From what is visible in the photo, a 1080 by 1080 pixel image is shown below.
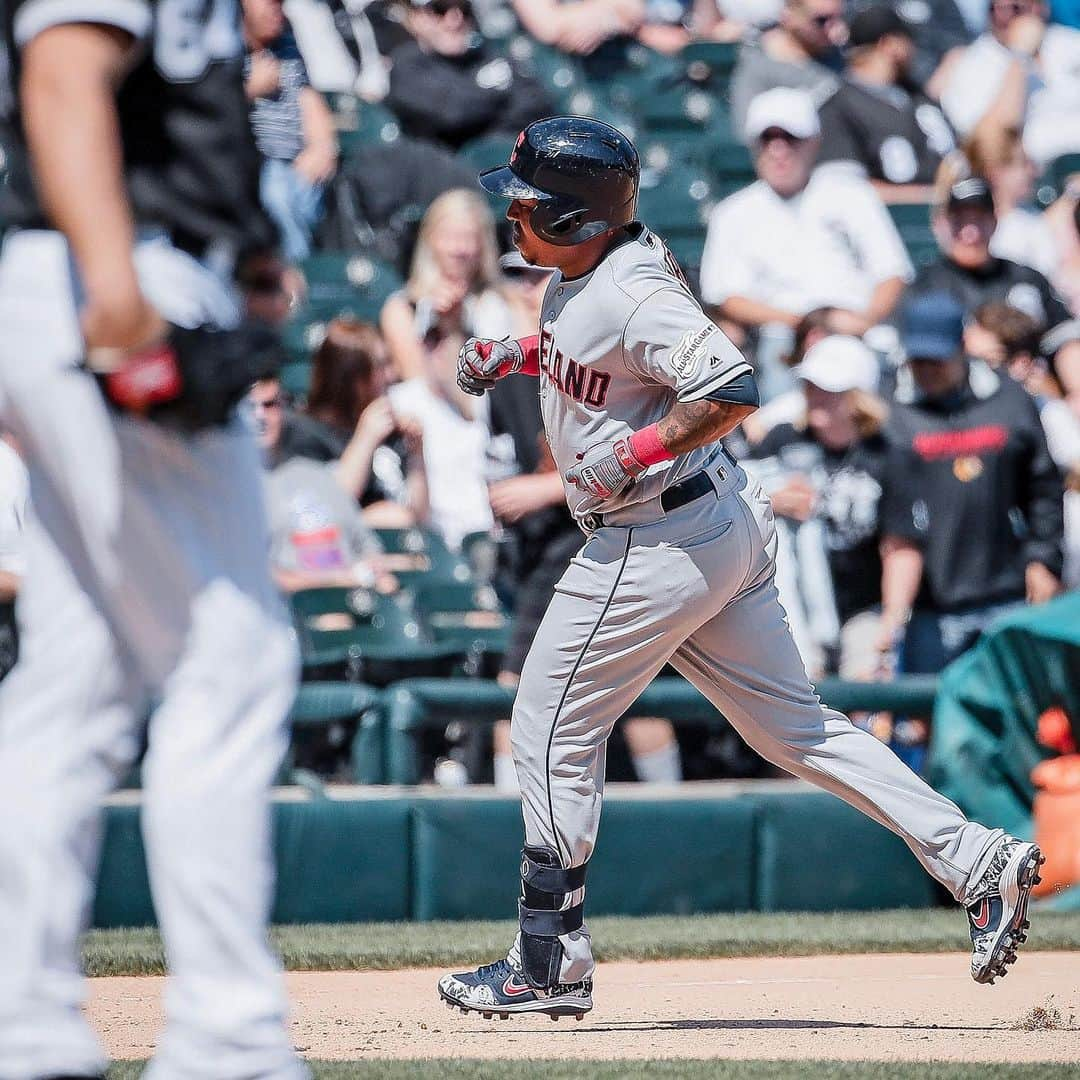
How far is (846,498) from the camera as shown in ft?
22.4

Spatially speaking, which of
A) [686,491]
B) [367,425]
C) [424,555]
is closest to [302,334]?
[367,425]

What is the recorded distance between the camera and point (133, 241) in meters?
2.46

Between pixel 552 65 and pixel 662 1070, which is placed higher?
pixel 552 65

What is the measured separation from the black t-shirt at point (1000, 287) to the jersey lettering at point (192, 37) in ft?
18.9

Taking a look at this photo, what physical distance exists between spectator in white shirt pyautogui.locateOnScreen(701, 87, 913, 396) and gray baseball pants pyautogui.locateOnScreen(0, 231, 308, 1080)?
19.5 ft

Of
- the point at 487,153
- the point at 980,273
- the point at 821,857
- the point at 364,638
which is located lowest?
the point at 821,857

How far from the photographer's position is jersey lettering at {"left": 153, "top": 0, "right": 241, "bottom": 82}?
2451mm

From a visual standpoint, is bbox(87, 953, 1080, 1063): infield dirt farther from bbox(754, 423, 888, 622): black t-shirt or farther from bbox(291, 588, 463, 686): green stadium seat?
bbox(754, 423, 888, 622): black t-shirt

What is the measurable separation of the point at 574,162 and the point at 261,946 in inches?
80.8

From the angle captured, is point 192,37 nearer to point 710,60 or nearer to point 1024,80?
point 1024,80

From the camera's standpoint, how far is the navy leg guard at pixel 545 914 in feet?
13.1

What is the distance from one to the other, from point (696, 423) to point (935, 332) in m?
3.32

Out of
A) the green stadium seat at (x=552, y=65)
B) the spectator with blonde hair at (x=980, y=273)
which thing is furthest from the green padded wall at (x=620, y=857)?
the green stadium seat at (x=552, y=65)

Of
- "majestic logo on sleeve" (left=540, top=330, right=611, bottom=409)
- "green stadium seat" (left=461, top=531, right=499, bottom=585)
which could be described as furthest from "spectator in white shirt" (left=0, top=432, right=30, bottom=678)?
"majestic logo on sleeve" (left=540, top=330, right=611, bottom=409)
